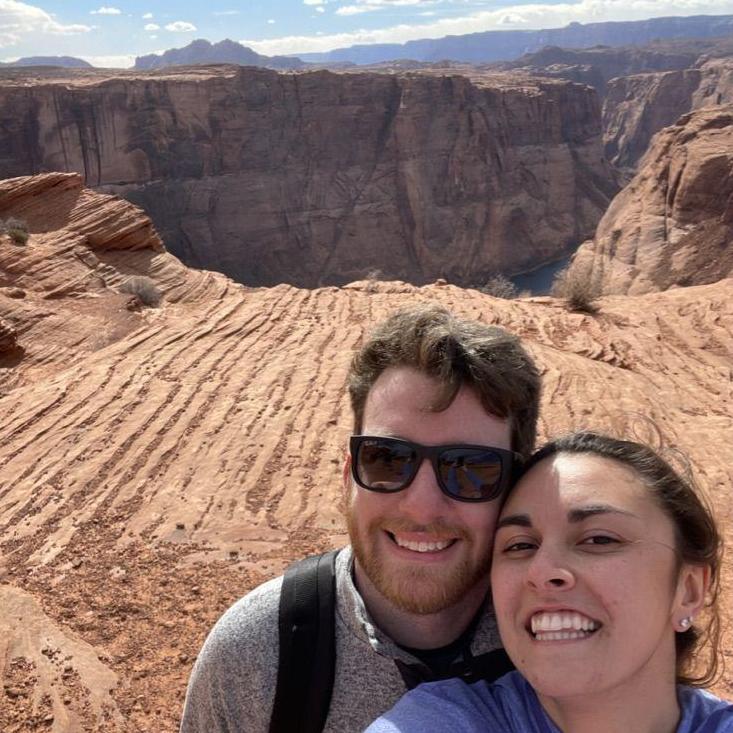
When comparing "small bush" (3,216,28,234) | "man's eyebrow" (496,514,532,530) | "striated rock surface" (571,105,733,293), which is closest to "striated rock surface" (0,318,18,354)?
"small bush" (3,216,28,234)

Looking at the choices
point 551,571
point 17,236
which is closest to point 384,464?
point 551,571

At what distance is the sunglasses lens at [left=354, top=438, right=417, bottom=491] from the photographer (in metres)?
1.55

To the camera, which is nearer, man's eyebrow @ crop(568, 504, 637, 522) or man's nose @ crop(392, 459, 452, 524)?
man's eyebrow @ crop(568, 504, 637, 522)

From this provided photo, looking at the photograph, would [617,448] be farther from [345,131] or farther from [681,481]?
[345,131]

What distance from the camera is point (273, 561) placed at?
4.65 m

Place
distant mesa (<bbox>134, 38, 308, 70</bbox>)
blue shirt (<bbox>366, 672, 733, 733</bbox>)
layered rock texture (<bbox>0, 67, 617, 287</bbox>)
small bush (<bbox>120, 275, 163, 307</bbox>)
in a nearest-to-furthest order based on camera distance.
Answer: blue shirt (<bbox>366, 672, 733, 733</bbox>) → small bush (<bbox>120, 275, 163, 307</bbox>) → layered rock texture (<bbox>0, 67, 617, 287</bbox>) → distant mesa (<bbox>134, 38, 308, 70</bbox>)

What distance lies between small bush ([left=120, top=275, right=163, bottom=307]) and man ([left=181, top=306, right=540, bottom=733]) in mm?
9981

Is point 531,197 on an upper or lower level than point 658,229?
lower

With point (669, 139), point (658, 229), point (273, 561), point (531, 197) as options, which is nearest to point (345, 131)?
point (531, 197)

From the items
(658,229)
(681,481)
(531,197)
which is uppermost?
(681,481)

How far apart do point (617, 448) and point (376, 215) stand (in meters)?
37.6

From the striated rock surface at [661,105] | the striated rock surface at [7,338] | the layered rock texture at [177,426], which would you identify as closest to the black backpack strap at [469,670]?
the layered rock texture at [177,426]

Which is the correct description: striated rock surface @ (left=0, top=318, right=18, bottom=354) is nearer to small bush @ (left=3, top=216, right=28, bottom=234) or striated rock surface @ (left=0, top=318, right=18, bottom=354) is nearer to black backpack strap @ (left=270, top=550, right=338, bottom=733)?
small bush @ (left=3, top=216, right=28, bottom=234)

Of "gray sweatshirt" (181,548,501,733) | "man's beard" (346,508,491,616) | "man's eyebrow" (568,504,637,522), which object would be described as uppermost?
"man's eyebrow" (568,504,637,522)
